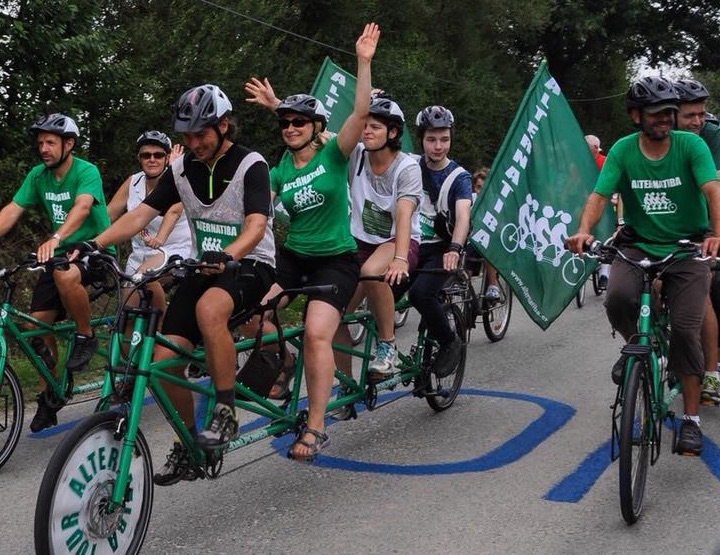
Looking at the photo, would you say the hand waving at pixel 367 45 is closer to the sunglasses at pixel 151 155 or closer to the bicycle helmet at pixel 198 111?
the bicycle helmet at pixel 198 111

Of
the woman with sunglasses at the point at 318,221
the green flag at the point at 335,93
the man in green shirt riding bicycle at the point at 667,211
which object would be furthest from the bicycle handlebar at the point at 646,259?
the green flag at the point at 335,93

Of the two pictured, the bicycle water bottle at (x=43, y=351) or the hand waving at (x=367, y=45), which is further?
the bicycle water bottle at (x=43, y=351)

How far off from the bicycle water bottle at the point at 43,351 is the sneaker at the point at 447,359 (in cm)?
248

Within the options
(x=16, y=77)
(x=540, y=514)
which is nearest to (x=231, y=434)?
(x=540, y=514)

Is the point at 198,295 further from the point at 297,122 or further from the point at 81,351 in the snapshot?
the point at 81,351

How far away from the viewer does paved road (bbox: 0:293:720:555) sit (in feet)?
15.1

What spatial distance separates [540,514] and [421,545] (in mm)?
707

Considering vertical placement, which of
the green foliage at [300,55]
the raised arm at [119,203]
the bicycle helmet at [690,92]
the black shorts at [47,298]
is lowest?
the black shorts at [47,298]

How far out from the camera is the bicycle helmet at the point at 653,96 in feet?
17.6

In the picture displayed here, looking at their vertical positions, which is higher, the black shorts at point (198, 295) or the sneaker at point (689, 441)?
the black shorts at point (198, 295)

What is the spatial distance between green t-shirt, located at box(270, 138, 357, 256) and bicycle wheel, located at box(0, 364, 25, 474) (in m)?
1.69

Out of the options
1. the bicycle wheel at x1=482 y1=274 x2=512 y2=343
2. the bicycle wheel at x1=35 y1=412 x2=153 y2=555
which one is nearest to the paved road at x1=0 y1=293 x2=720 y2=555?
the bicycle wheel at x1=35 y1=412 x2=153 y2=555

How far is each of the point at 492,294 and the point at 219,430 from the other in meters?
5.93

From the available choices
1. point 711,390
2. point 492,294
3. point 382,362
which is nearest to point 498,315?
point 492,294
